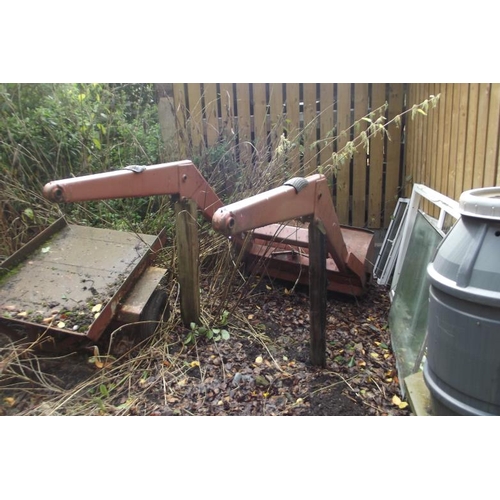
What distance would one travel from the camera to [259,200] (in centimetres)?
212

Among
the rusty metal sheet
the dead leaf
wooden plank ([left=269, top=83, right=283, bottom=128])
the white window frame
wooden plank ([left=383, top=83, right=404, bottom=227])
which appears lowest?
the dead leaf

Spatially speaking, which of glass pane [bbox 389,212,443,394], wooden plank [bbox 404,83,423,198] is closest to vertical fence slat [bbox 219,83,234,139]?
wooden plank [bbox 404,83,423,198]

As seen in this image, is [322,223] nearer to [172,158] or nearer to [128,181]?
[128,181]

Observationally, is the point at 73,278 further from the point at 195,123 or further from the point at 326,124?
the point at 326,124

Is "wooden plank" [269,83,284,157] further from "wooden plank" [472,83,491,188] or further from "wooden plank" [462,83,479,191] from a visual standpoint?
"wooden plank" [472,83,491,188]

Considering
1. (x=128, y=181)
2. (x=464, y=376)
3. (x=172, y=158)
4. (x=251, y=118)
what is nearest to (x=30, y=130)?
(x=172, y=158)

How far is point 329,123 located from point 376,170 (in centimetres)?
82

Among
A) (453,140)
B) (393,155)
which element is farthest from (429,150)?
(393,155)

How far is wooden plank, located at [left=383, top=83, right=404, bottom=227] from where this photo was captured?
5.10 m

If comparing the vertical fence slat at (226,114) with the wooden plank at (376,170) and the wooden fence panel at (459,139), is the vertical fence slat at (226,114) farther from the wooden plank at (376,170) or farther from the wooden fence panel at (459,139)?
the wooden fence panel at (459,139)

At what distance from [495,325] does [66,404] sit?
7.46 ft

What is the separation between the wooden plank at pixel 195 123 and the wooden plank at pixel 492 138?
273 cm

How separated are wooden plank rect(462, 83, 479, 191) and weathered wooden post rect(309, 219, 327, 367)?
115 cm

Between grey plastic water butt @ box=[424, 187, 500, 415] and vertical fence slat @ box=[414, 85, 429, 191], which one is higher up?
vertical fence slat @ box=[414, 85, 429, 191]
